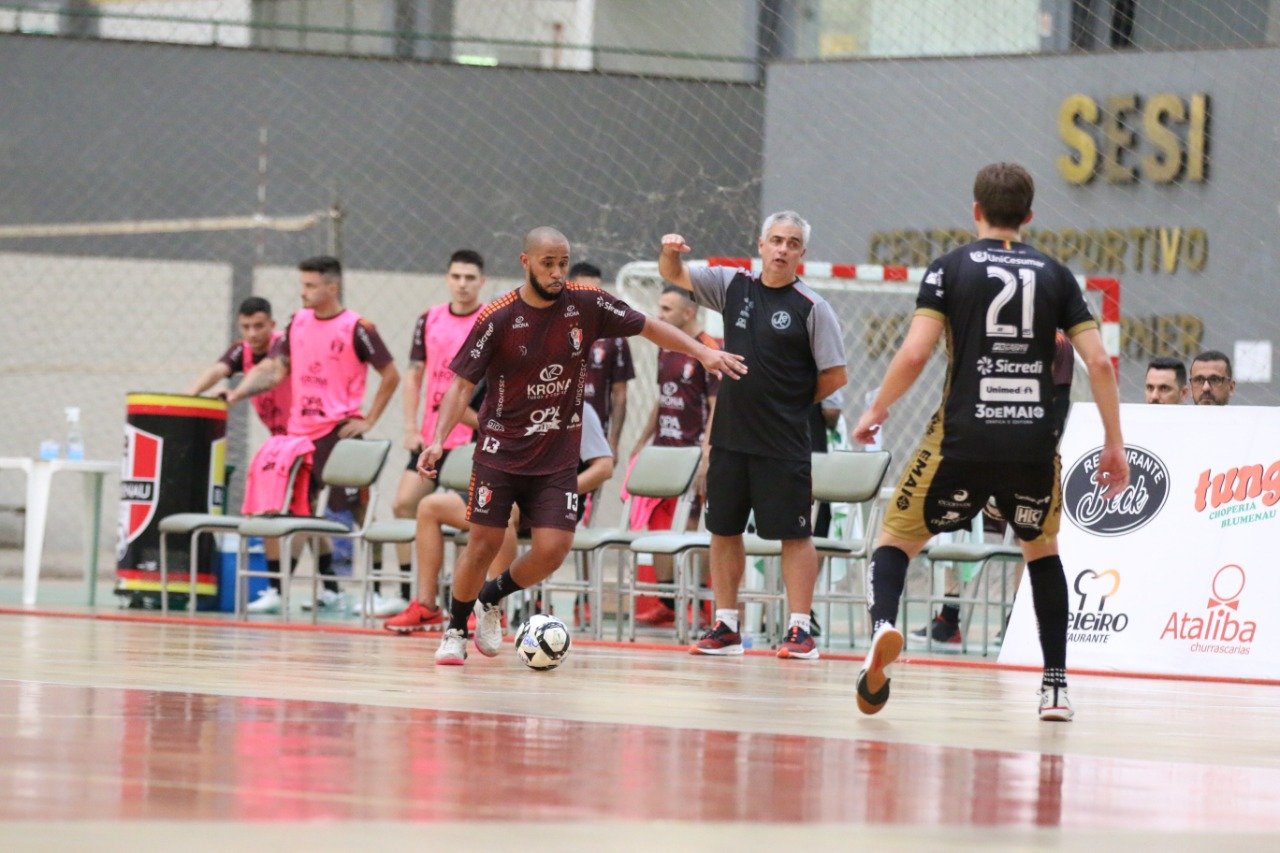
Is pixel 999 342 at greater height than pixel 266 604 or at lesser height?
greater

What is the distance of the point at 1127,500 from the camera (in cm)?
895

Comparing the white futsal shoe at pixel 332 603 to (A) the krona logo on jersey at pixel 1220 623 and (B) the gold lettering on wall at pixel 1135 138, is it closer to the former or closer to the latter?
(A) the krona logo on jersey at pixel 1220 623

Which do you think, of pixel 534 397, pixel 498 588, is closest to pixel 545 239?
pixel 534 397

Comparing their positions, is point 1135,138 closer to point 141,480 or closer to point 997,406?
point 141,480

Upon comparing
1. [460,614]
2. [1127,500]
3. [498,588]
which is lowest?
[460,614]

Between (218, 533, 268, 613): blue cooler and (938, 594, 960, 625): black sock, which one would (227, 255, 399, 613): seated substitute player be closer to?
(218, 533, 268, 613): blue cooler

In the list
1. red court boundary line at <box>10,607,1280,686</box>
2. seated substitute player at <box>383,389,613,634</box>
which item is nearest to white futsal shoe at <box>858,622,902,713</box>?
red court boundary line at <box>10,607,1280,686</box>

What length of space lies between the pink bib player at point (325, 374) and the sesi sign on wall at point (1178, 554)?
4.66m

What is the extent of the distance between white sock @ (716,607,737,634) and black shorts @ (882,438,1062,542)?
316 cm

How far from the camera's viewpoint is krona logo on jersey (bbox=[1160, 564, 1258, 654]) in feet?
27.8

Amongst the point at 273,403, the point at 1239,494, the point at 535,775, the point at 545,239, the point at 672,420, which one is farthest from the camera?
the point at 273,403

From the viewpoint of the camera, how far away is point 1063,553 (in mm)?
9031

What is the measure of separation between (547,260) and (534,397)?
0.55 m

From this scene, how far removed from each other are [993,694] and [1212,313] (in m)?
8.46
